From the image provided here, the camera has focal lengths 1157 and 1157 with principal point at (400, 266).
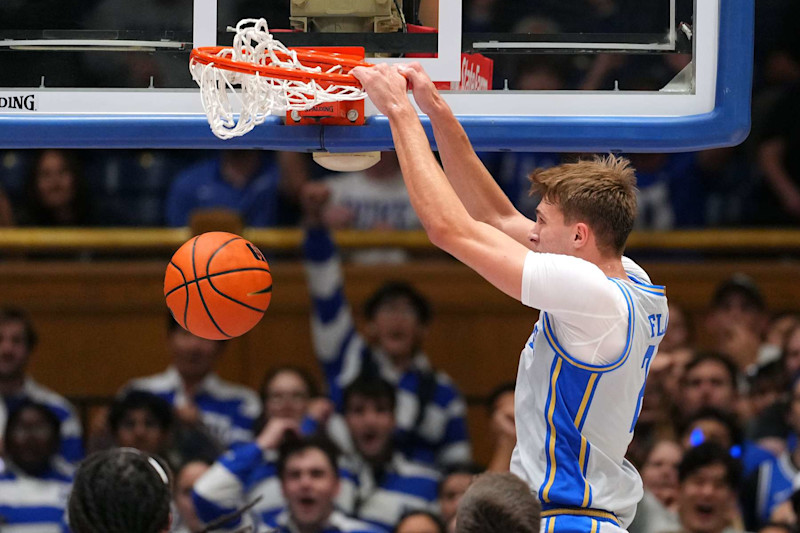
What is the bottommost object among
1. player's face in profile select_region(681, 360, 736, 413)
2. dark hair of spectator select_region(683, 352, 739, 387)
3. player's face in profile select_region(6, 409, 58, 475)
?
player's face in profile select_region(6, 409, 58, 475)

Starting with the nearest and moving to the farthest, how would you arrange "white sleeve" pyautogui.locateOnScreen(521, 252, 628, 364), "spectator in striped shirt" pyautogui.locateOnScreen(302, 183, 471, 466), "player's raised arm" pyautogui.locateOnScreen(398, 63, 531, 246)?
"white sleeve" pyautogui.locateOnScreen(521, 252, 628, 364) < "player's raised arm" pyautogui.locateOnScreen(398, 63, 531, 246) < "spectator in striped shirt" pyautogui.locateOnScreen(302, 183, 471, 466)

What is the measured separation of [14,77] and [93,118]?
285mm

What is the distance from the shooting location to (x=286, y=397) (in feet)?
18.7

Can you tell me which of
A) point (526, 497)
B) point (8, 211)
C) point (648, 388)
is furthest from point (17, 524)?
point (526, 497)

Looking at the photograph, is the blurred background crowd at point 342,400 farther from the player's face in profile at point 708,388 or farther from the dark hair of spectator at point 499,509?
the dark hair of spectator at point 499,509

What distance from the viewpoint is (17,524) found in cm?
547

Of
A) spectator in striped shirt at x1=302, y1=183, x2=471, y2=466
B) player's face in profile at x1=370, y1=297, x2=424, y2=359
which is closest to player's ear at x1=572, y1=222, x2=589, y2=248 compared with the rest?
spectator in striped shirt at x1=302, y1=183, x2=471, y2=466

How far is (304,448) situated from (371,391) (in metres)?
0.49

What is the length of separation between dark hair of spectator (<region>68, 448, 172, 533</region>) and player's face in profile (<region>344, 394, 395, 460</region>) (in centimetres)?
270

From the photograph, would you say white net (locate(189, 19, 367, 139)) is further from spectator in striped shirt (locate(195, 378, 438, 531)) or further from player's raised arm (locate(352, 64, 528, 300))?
spectator in striped shirt (locate(195, 378, 438, 531))

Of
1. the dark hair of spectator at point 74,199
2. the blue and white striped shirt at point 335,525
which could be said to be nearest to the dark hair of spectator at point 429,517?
the blue and white striped shirt at point 335,525

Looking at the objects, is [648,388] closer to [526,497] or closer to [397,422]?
[397,422]

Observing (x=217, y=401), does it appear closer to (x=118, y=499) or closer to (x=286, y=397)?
(x=286, y=397)

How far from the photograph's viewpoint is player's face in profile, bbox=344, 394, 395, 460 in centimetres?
561
